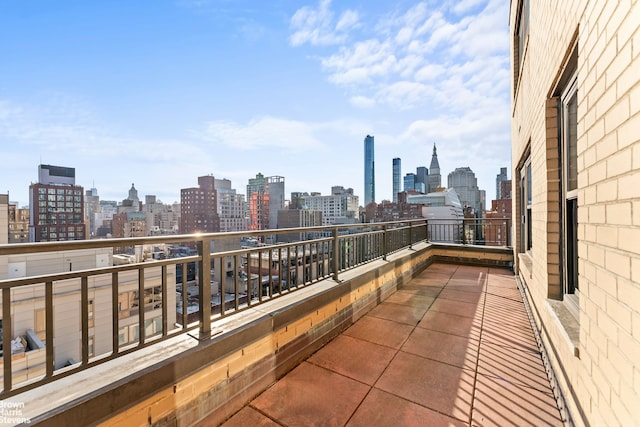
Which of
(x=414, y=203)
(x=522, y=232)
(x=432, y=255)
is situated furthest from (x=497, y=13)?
(x=414, y=203)

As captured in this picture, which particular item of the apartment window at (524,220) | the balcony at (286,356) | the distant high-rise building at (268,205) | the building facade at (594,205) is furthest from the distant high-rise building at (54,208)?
the building facade at (594,205)

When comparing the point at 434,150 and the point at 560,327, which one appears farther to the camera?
the point at 434,150

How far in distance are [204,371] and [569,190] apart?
3.38m

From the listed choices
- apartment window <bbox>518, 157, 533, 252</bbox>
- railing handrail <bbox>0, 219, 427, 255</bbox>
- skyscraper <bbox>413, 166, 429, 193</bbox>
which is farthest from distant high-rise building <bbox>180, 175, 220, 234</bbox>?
skyscraper <bbox>413, 166, 429, 193</bbox>

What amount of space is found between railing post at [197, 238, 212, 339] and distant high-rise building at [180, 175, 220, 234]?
6210 centimetres

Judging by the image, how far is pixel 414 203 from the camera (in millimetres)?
39594

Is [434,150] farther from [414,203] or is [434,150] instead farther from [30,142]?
[30,142]

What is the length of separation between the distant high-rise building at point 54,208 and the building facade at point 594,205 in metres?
47.1

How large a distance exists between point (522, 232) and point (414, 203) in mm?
35482

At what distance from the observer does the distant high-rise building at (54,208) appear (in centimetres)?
3525

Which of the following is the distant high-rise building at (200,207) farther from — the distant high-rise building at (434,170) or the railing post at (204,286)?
the distant high-rise building at (434,170)

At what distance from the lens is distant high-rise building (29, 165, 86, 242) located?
116 feet

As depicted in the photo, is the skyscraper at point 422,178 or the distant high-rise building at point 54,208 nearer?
the distant high-rise building at point 54,208

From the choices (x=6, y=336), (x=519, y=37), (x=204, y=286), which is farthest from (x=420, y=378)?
(x=519, y=37)
